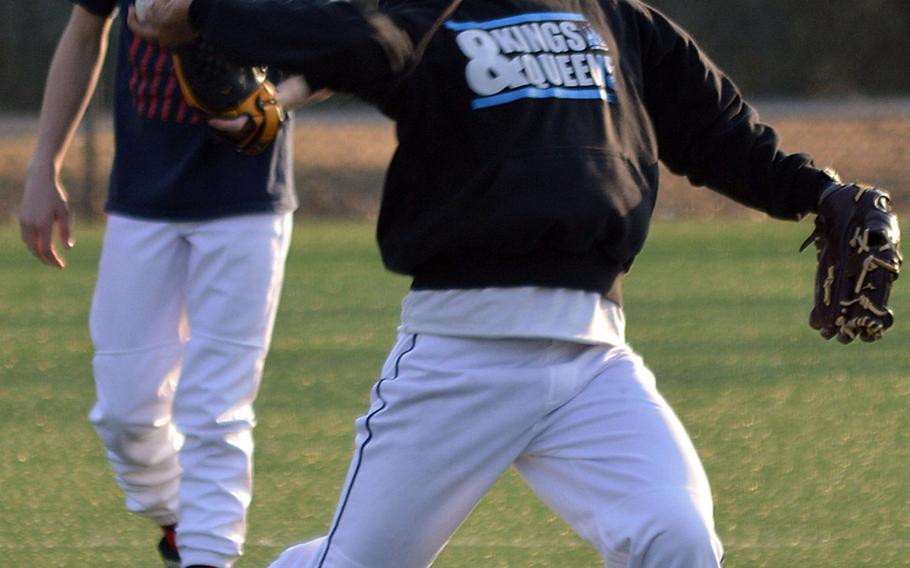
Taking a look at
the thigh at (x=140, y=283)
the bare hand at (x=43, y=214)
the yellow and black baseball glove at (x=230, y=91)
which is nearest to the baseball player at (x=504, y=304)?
the yellow and black baseball glove at (x=230, y=91)

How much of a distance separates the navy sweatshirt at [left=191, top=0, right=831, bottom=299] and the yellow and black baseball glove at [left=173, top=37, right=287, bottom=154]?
9.9 inches

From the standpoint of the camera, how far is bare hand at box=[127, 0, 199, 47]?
2604 millimetres

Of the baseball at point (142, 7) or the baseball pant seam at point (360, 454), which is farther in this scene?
the baseball pant seam at point (360, 454)

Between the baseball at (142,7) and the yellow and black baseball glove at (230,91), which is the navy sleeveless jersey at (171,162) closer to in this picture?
the yellow and black baseball glove at (230,91)

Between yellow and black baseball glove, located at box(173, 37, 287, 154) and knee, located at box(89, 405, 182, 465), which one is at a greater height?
yellow and black baseball glove, located at box(173, 37, 287, 154)

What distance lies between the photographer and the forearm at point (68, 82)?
3857 mm

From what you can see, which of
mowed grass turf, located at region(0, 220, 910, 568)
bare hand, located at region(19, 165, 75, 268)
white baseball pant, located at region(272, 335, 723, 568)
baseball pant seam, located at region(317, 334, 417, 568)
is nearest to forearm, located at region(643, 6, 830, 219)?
white baseball pant, located at region(272, 335, 723, 568)

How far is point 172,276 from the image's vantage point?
377 centimetres

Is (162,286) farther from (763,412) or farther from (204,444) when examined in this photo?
(763,412)

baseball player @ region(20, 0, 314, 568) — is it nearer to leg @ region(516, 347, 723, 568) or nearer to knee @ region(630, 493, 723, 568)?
leg @ region(516, 347, 723, 568)

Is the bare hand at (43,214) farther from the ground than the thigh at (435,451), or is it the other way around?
the thigh at (435,451)

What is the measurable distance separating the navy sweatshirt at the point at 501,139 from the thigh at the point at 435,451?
153 millimetres

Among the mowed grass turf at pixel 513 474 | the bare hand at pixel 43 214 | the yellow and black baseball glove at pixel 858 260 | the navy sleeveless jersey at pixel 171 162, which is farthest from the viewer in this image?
the mowed grass turf at pixel 513 474

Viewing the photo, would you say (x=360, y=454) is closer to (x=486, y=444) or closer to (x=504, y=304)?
(x=486, y=444)
